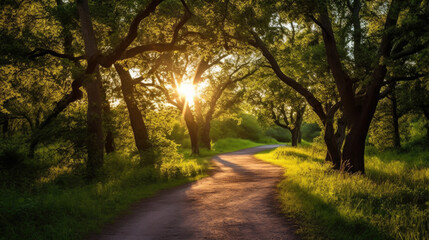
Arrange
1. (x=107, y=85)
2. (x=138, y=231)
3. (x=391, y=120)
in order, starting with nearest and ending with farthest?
(x=138, y=231) < (x=107, y=85) < (x=391, y=120)

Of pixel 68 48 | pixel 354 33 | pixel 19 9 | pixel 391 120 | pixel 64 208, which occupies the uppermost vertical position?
pixel 19 9

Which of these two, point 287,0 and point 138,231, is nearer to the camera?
point 138,231

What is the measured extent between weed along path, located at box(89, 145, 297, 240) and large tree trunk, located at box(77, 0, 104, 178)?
12.4 ft

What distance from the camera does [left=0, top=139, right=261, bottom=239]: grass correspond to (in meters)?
6.61

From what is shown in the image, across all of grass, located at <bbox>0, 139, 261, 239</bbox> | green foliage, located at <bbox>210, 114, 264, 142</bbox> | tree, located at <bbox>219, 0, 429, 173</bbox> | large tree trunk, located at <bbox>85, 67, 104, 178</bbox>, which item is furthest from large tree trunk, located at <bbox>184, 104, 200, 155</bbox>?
green foliage, located at <bbox>210, 114, 264, 142</bbox>

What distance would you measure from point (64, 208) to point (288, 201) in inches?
246

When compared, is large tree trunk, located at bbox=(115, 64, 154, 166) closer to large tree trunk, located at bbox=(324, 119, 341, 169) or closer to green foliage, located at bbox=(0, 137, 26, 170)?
green foliage, located at bbox=(0, 137, 26, 170)

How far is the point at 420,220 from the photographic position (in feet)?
19.3

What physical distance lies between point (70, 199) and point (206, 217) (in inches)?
161

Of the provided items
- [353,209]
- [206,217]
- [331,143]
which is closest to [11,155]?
[206,217]

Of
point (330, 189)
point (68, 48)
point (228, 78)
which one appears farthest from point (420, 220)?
point (228, 78)

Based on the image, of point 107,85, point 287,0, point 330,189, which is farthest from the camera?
point 107,85

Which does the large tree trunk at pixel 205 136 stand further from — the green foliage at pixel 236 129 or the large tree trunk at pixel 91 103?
the green foliage at pixel 236 129

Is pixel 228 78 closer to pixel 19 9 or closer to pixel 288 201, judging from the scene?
pixel 19 9
